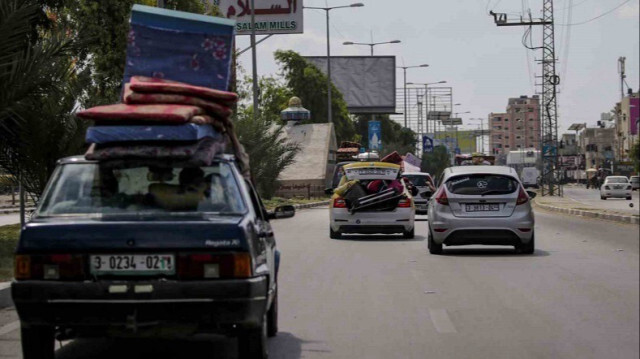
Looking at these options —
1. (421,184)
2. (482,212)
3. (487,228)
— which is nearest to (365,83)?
(421,184)

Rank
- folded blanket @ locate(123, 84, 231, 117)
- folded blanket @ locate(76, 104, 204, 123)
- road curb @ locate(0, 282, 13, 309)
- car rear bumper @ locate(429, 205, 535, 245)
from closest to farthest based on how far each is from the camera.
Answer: folded blanket @ locate(76, 104, 204, 123)
folded blanket @ locate(123, 84, 231, 117)
road curb @ locate(0, 282, 13, 309)
car rear bumper @ locate(429, 205, 535, 245)

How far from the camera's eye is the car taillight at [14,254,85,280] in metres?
7.37

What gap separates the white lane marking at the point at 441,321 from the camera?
10.3 metres

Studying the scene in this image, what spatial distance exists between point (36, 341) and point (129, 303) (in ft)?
2.59

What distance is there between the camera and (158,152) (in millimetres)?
7840

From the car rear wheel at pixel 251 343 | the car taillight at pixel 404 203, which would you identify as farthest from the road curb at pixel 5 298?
the car taillight at pixel 404 203

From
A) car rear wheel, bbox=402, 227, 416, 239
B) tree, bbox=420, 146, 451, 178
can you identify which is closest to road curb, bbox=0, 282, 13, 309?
car rear wheel, bbox=402, 227, 416, 239

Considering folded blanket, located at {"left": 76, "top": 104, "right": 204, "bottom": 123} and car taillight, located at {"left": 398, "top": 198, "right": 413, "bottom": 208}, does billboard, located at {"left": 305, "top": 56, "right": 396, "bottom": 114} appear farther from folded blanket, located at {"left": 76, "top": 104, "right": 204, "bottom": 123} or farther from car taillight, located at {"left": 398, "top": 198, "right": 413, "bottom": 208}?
folded blanket, located at {"left": 76, "top": 104, "right": 204, "bottom": 123}

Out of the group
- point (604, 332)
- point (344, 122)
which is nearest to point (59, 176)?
point (604, 332)

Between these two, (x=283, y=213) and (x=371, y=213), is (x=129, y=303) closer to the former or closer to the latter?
(x=283, y=213)

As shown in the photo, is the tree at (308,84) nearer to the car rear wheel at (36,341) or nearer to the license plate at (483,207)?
the license plate at (483,207)

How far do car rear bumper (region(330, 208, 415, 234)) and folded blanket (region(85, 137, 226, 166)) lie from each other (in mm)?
16647

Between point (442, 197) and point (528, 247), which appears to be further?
point (442, 197)

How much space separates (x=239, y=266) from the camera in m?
7.43
